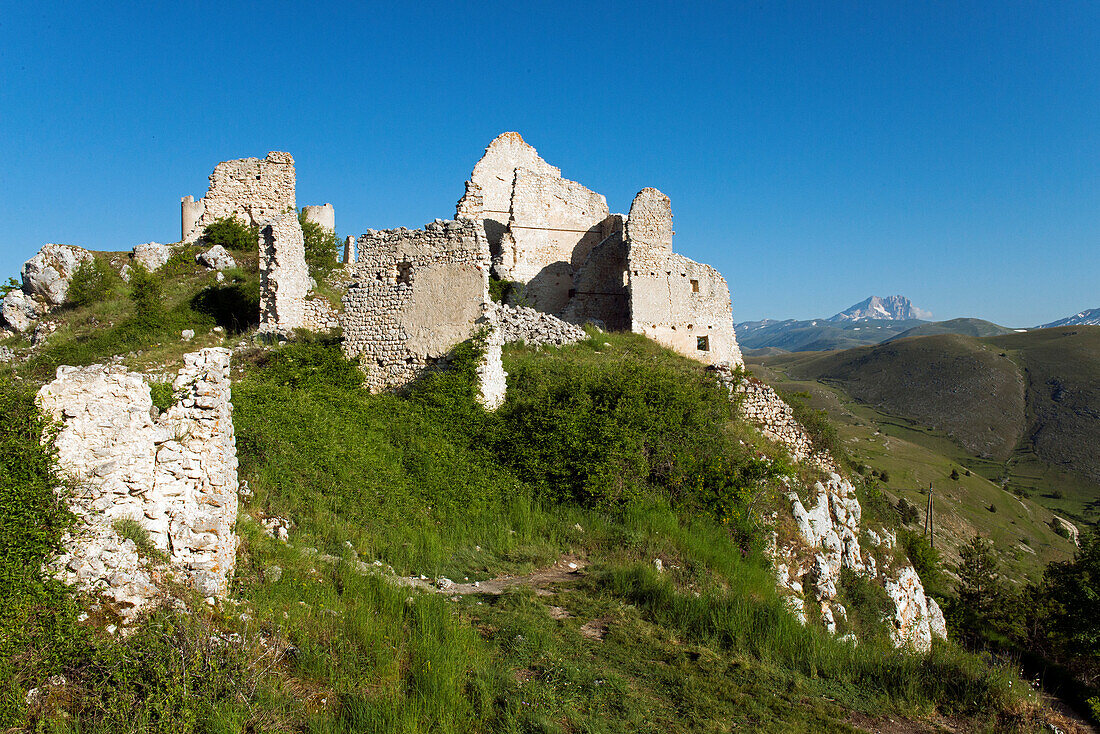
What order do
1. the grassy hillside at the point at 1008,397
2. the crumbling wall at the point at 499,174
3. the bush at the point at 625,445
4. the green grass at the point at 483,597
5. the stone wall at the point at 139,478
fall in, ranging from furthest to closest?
the grassy hillside at the point at 1008,397, the crumbling wall at the point at 499,174, the bush at the point at 625,445, the stone wall at the point at 139,478, the green grass at the point at 483,597

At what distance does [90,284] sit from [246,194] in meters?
6.41

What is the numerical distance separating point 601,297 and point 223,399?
1641 cm

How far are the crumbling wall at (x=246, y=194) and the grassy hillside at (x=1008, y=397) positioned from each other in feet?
254

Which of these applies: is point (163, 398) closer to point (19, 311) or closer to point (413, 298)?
point (413, 298)

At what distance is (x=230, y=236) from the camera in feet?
68.4

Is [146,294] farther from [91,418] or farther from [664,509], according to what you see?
[664,509]

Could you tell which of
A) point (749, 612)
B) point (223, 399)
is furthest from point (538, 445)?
point (223, 399)

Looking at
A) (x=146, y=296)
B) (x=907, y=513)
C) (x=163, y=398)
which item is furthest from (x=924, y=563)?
(x=146, y=296)

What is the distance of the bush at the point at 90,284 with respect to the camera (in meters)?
17.2

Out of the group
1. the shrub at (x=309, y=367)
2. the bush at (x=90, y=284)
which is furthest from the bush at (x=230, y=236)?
the shrub at (x=309, y=367)

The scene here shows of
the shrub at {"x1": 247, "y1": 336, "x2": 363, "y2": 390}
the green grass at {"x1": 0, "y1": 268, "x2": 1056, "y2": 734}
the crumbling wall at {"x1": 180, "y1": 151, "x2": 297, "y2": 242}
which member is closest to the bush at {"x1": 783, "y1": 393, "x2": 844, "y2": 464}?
the green grass at {"x1": 0, "y1": 268, "x2": 1056, "y2": 734}

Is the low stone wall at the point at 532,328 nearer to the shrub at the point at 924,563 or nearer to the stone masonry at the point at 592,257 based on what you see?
the stone masonry at the point at 592,257

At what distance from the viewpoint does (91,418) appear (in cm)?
477

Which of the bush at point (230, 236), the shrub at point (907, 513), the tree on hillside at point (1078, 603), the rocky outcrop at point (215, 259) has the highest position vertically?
the bush at point (230, 236)
